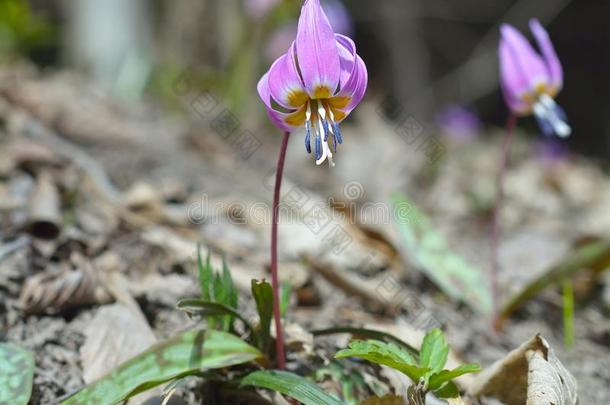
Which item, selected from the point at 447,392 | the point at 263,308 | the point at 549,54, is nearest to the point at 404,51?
the point at 549,54

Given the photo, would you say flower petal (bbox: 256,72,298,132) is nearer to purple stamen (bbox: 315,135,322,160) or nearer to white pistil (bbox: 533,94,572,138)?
purple stamen (bbox: 315,135,322,160)

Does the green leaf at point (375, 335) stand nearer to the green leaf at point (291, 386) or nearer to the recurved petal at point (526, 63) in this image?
the green leaf at point (291, 386)

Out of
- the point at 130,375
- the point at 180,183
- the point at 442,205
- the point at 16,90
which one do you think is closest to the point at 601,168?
the point at 442,205

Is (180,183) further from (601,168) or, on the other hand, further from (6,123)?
(601,168)

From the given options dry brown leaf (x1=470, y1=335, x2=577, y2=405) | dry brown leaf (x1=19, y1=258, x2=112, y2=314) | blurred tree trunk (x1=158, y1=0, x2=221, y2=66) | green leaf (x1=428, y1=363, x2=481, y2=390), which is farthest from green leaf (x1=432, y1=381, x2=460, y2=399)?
blurred tree trunk (x1=158, y1=0, x2=221, y2=66)

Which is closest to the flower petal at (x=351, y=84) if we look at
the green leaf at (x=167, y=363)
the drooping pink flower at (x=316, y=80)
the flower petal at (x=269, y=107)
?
the drooping pink flower at (x=316, y=80)
